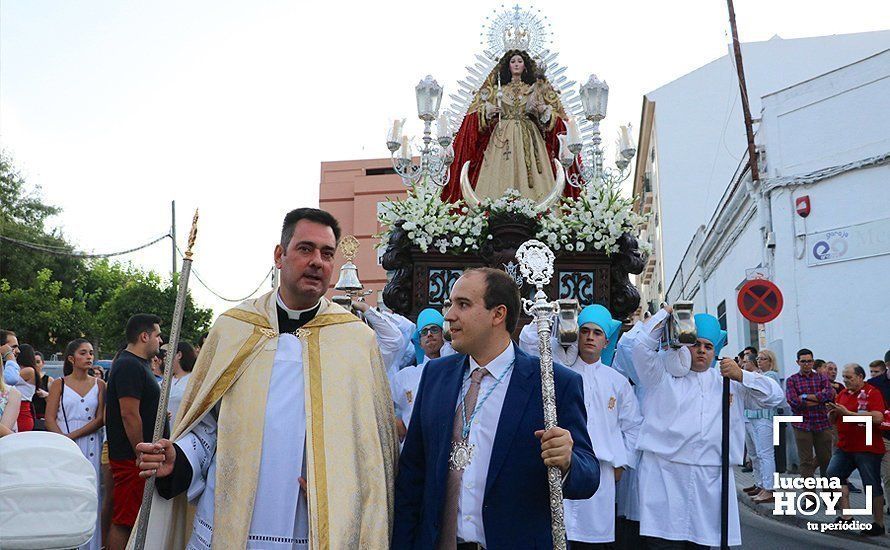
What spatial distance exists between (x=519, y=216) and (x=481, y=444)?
4836mm

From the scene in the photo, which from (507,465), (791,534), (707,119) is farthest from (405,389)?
(707,119)

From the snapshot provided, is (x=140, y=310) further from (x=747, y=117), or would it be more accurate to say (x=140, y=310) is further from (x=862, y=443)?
(x=862, y=443)

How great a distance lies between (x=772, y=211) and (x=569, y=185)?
7.29m

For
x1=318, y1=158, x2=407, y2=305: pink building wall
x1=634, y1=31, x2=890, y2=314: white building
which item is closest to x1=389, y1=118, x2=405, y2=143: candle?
x1=634, y1=31, x2=890, y2=314: white building

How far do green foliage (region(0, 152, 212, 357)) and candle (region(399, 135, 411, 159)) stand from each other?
19.2m

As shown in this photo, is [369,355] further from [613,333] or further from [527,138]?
[527,138]

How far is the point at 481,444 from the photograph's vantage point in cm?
315

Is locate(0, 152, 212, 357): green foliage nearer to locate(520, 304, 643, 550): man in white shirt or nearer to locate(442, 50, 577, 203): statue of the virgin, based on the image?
locate(442, 50, 577, 203): statue of the virgin

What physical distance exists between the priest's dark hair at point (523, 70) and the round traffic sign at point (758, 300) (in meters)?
3.45

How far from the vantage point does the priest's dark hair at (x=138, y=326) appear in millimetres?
6055

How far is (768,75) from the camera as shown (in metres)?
26.9

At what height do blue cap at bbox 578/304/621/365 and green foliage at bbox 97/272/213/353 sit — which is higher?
green foliage at bbox 97/272/213/353

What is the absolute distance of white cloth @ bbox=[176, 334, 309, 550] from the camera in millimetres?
3201

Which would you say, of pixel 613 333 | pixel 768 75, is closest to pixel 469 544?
pixel 613 333
